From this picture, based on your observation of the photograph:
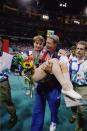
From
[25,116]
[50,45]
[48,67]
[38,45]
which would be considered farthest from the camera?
[25,116]

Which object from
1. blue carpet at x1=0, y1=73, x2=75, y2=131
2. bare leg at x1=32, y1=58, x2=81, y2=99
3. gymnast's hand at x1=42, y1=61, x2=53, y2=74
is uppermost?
gymnast's hand at x1=42, y1=61, x2=53, y2=74

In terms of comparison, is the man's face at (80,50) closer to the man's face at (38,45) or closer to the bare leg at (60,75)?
the man's face at (38,45)

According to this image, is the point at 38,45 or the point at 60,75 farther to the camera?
the point at 38,45

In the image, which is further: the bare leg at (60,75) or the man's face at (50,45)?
the man's face at (50,45)

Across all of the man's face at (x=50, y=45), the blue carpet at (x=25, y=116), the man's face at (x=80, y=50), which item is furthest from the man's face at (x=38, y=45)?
the blue carpet at (x=25, y=116)

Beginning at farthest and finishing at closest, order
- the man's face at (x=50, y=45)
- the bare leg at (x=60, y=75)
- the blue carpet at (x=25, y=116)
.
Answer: the blue carpet at (x=25, y=116)
the man's face at (x=50, y=45)
the bare leg at (x=60, y=75)

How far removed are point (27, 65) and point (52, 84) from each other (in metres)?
0.71

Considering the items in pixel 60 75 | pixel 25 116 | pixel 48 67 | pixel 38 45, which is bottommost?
pixel 25 116

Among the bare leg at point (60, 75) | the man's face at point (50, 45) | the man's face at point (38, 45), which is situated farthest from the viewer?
the man's face at point (38, 45)

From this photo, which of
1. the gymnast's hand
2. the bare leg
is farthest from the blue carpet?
the gymnast's hand

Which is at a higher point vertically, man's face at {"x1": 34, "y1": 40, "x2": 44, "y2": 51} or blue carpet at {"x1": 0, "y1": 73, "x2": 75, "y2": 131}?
man's face at {"x1": 34, "y1": 40, "x2": 44, "y2": 51}

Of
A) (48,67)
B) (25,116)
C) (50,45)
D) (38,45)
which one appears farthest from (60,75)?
(25,116)

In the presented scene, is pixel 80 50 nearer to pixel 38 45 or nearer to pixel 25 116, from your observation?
pixel 38 45

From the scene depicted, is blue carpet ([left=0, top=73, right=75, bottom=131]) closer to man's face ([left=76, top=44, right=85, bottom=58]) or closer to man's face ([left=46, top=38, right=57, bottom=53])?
man's face ([left=76, top=44, right=85, bottom=58])
